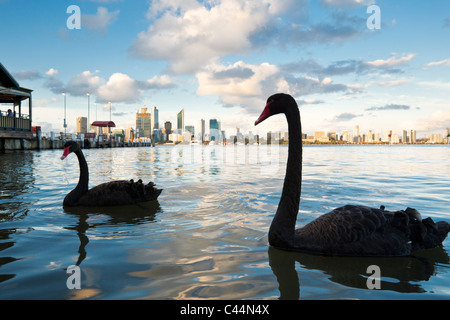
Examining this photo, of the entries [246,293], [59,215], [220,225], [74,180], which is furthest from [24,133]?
[246,293]

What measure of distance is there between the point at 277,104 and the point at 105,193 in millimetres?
4368

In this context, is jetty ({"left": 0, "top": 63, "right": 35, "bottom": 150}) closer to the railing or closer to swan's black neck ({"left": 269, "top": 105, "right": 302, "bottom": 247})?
the railing

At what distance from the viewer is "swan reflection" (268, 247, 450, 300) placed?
9.29 feet

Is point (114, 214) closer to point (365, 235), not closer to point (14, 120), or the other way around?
point (365, 235)

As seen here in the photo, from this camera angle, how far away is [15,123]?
1101 inches

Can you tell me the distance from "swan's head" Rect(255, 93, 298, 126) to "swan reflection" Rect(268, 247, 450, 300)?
5.17ft

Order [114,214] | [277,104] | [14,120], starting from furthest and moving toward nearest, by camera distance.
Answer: [14,120], [114,214], [277,104]

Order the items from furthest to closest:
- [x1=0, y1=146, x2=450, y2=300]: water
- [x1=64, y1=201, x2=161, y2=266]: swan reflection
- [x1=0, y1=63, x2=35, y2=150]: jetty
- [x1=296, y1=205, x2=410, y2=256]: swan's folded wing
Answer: [x1=0, y1=63, x2=35, y2=150]: jetty
[x1=64, y1=201, x2=161, y2=266]: swan reflection
[x1=296, y1=205, x2=410, y2=256]: swan's folded wing
[x1=0, y1=146, x2=450, y2=300]: water

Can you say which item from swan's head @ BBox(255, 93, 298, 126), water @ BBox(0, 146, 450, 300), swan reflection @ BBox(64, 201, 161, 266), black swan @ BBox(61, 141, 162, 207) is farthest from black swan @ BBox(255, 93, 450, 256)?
black swan @ BBox(61, 141, 162, 207)

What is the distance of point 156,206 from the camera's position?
22.1 feet

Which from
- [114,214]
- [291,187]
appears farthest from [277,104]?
[114,214]

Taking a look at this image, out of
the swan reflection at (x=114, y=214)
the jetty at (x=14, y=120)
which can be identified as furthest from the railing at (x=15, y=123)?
the swan reflection at (x=114, y=214)

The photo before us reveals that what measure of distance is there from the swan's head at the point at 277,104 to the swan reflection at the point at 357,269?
1574 mm
